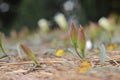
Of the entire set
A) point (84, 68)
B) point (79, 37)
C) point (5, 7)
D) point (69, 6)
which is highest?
point (5, 7)

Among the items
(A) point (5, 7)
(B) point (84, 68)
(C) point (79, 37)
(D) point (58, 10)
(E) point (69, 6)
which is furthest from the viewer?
(A) point (5, 7)

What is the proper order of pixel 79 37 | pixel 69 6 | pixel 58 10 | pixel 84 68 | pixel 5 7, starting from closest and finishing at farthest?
pixel 84 68, pixel 79 37, pixel 69 6, pixel 58 10, pixel 5 7

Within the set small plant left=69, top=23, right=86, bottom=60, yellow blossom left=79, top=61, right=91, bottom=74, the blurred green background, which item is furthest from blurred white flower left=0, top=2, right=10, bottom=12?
yellow blossom left=79, top=61, right=91, bottom=74

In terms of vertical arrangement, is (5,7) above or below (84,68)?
above

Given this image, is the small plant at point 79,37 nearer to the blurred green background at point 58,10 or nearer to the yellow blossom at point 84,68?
the yellow blossom at point 84,68

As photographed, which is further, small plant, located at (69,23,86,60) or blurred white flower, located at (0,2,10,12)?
blurred white flower, located at (0,2,10,12)

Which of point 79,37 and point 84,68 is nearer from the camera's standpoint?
point 84,68

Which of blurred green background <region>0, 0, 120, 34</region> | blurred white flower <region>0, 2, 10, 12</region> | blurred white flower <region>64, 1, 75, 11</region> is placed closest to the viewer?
blurred green background <region>0, 0, 120, 34</region>

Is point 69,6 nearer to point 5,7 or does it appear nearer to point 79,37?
point 5,7

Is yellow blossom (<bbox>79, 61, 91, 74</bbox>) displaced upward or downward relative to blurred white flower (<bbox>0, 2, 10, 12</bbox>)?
downward

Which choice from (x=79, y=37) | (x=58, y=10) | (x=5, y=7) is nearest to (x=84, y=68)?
(x=79, y=37)

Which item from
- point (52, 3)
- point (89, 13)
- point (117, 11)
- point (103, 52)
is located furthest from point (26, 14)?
point (103, 52)

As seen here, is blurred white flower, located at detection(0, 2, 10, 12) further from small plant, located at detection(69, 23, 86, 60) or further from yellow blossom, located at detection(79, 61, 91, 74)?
yellow blossom, located at detection(79, 61, 91, 74)
